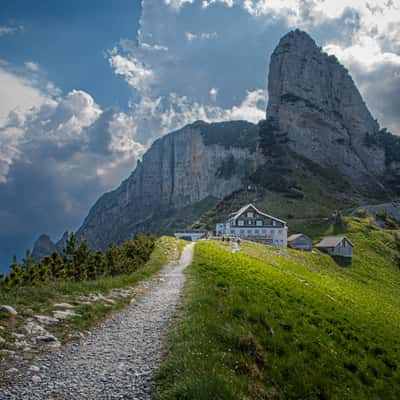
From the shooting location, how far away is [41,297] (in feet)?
38.0

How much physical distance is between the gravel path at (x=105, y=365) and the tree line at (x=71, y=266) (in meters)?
6.01

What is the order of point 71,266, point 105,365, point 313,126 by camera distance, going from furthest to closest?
point 313,126 → point 71,266 → point 105,365

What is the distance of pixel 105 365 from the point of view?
717 cm

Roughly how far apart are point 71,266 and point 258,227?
59321 mm

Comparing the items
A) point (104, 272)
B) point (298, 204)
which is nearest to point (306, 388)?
point (104, 272)

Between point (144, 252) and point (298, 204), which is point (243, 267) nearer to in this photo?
point (144, 252)

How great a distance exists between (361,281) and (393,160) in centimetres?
18730

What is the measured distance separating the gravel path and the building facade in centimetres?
6252

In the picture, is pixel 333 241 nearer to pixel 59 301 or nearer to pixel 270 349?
pixel 270 349

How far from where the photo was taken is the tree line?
14.4m

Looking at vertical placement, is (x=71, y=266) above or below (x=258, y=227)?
below

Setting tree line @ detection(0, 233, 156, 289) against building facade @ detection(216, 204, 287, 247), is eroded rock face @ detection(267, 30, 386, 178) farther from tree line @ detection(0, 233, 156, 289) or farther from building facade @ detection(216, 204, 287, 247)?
tree line @ detection(0, 233, 156, 289)

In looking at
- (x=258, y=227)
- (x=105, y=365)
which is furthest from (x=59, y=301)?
(x=258, y=227)

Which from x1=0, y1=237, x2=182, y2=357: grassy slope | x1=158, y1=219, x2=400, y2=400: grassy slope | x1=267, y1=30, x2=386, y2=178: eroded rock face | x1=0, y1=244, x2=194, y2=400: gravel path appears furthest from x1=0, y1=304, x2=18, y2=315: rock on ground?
x1=267, y1=30, x2=386, y2=178: eroded rock face
